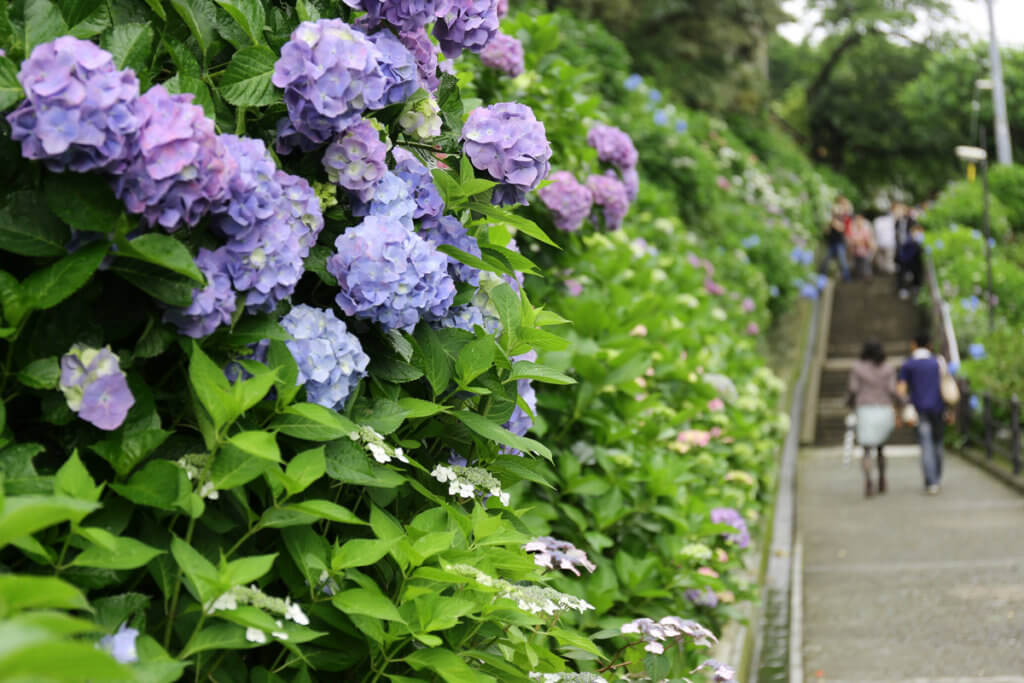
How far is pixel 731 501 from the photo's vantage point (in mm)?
6238

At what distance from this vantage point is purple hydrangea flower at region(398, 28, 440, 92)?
2.18 metres

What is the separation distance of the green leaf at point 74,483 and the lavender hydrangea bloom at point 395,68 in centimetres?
80

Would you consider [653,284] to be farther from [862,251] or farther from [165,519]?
[862,251]

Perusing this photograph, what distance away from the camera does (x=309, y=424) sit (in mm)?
1809

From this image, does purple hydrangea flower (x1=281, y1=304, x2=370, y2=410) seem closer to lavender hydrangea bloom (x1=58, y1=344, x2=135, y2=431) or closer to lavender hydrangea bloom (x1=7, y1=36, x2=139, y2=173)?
lavender hydrangea bloom (x1=58, y1=344, x2=135, y2=431)

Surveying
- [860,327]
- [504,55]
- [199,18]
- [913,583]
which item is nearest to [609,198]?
[504,55]

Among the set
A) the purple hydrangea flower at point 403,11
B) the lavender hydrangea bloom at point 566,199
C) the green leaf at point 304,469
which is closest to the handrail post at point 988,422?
the lavender hydrangea bloom at point 566,199

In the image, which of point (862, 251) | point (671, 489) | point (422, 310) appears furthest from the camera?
point (862, 251)

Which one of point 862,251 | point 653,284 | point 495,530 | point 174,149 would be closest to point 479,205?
point 495,530

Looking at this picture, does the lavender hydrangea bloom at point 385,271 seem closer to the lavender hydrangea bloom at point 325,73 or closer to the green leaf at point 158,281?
the lavender hydrangea bloom at point 325,73

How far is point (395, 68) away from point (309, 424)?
0.64 metres

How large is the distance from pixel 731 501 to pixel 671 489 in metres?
1.76

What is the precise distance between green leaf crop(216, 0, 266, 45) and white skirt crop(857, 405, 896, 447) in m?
11.0

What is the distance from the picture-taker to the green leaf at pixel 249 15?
6.23 ft
